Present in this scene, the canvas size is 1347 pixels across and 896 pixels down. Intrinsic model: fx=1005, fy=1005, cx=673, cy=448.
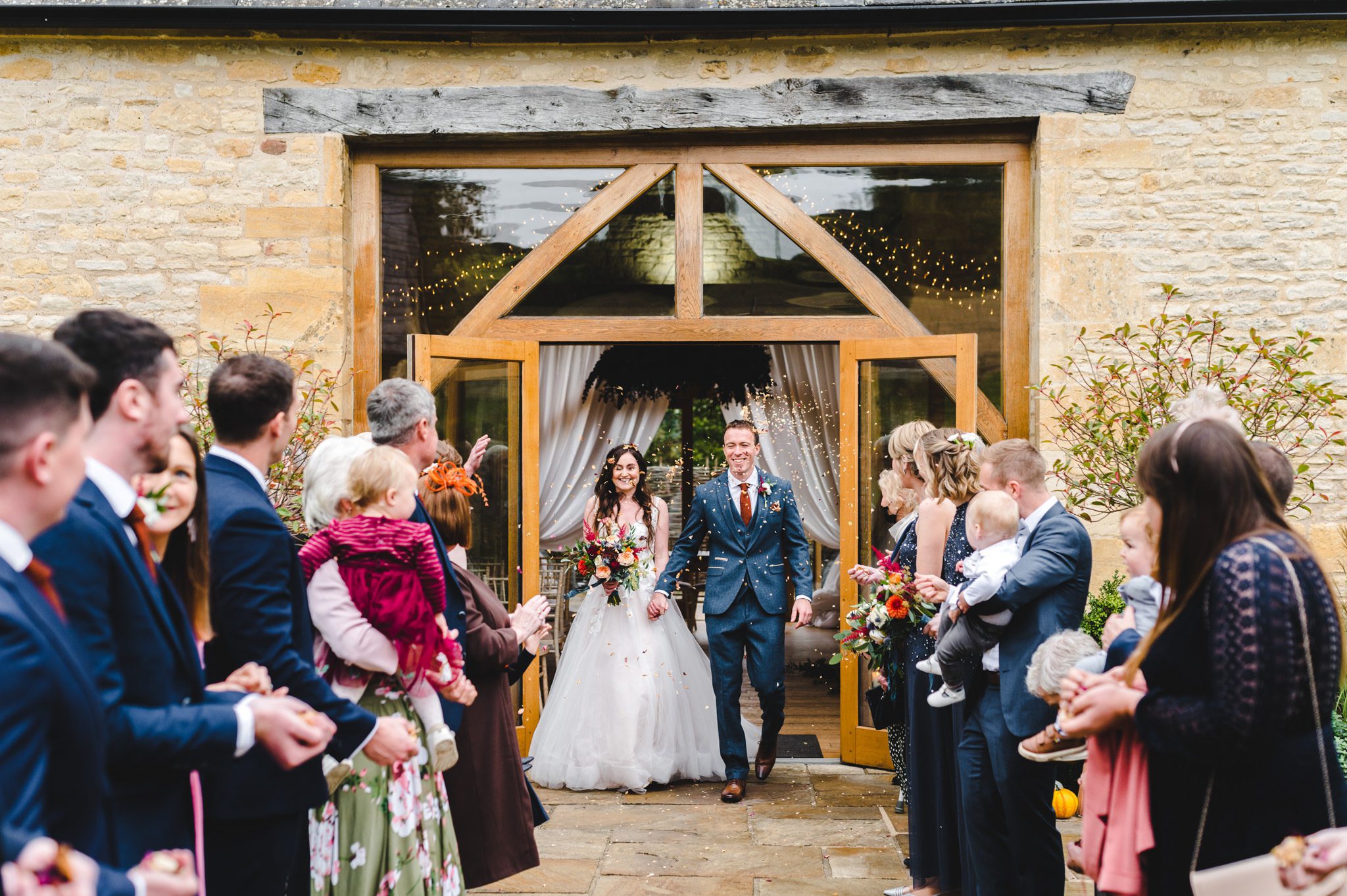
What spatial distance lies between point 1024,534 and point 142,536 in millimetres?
2756

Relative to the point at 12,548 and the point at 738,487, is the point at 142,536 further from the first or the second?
the point at 738,487

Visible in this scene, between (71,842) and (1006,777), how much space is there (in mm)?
2814

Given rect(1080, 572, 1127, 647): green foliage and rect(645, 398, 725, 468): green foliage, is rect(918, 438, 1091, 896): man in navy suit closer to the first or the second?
rect(1080, 572, 1127, 647): green foliage

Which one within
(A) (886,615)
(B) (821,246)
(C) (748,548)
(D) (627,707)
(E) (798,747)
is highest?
(B) (821,246)

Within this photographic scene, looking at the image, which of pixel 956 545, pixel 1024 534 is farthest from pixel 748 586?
pixel 1024 534

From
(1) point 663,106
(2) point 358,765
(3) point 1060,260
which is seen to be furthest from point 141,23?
(3) point 1060,260

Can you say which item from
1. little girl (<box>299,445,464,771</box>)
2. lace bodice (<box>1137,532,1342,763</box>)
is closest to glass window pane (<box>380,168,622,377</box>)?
little girl (<box>299,445,464,771</box>)

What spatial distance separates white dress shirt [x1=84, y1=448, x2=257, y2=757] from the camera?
1902 mm

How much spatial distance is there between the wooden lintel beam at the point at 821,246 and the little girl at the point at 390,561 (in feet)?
13.4

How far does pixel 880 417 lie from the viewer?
6.30 metres

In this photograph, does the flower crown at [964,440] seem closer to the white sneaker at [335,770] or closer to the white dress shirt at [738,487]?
the white dress shirt at [738,487]

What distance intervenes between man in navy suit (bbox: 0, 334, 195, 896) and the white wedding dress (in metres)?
4.43

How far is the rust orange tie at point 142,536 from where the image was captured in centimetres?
197

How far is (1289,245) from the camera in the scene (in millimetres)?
6023
